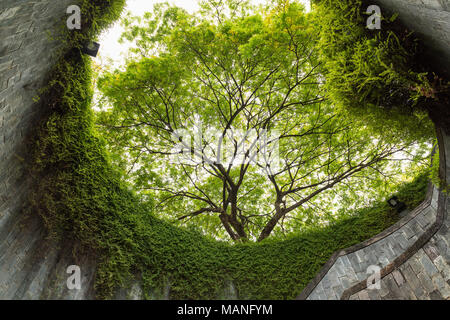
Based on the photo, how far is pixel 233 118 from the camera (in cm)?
652

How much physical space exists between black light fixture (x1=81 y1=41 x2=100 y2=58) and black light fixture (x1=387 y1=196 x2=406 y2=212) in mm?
6477

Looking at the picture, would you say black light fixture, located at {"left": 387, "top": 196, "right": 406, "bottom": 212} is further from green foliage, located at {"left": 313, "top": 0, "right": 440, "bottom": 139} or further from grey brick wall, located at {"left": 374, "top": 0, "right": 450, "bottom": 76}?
grey brick wall, located at {"left": 374, "top": 0, "right": 450, "bottom": 76}

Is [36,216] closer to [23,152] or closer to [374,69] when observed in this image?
[23,152]

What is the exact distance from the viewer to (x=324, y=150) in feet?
23.9

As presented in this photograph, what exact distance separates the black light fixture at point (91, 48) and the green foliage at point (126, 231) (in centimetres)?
15

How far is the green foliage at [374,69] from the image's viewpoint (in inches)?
92.5

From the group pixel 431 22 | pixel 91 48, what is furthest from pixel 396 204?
pixel 91 48

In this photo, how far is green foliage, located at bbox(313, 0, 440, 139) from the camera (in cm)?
235

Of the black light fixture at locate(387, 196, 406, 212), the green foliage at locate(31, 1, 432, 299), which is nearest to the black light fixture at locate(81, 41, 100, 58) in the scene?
the green foliage at locate(31, 1, 432, 299)

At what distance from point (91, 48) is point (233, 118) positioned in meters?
Answer: 4.04

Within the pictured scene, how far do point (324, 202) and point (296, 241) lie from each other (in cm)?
377

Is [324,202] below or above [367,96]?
above
